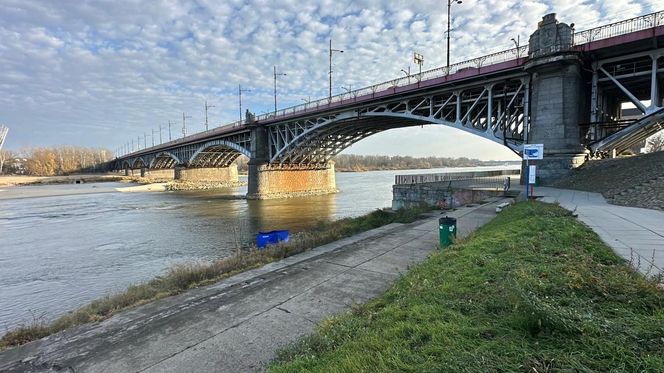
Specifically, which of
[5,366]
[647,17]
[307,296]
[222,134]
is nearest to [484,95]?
[647,17]

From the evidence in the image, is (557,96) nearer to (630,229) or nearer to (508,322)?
(630,229)

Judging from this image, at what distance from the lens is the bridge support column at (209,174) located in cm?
7569

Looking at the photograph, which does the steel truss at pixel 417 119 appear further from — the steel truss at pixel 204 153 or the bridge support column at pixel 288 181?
the steel truss at pixel 204 153

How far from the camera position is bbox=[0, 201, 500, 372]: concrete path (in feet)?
13.2

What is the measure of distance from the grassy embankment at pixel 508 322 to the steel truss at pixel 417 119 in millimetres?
19387

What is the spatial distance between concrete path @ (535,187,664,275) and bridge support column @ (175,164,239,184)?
7565 cm

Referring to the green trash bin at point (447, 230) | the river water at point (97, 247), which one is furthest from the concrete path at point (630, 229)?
→ the river water at point (97, 247)

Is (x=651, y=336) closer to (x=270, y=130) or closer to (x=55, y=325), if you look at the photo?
(x=55, y=325)

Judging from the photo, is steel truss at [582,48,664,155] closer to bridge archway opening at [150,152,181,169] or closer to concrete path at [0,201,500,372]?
concrete path at [0,201,500,372]

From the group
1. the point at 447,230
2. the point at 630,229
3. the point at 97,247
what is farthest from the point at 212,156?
the point at 630,229

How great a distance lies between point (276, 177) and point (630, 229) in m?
42.6

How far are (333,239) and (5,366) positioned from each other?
8965mm

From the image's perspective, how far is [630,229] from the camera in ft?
24.4

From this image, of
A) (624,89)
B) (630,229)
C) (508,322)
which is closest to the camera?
(508,322)
